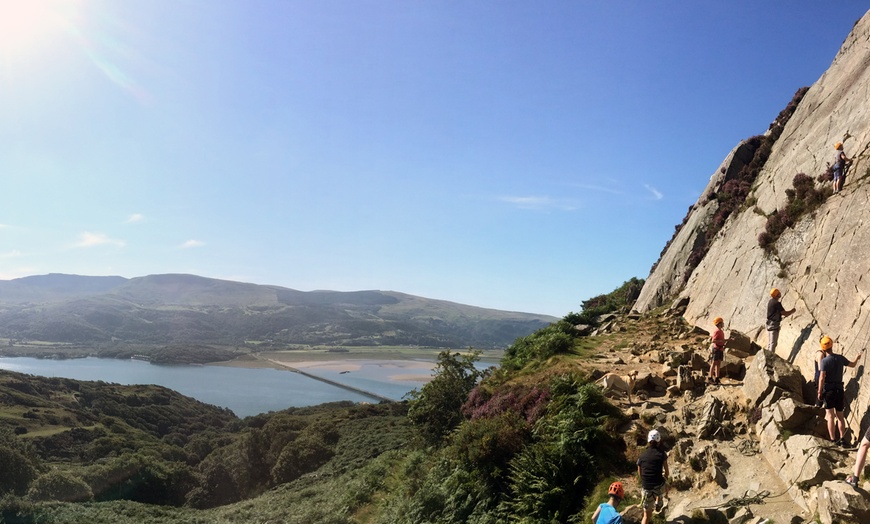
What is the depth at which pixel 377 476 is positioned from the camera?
27.3 meters

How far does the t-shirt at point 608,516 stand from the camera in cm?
847

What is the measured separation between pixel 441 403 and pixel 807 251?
19.8 m

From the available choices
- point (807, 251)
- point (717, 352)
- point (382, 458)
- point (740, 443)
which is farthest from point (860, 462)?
point (382, 458)

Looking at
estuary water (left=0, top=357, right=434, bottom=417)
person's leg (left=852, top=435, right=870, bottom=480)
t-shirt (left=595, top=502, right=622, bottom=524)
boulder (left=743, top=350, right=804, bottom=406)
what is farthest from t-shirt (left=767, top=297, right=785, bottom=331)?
estuary water (left=0, top=357, right=434, bottom=417)

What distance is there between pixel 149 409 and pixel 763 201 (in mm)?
117330

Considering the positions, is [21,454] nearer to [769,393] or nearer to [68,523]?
[68,523]

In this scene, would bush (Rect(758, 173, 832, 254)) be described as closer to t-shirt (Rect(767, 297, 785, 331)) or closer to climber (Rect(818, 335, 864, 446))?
t-shirt (Rect(767, 297, 785, 331))

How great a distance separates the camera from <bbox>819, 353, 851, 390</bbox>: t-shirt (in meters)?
10.6

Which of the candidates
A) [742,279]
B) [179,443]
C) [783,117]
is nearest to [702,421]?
[742,279]

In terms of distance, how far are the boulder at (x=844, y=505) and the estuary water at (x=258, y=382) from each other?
124 metres

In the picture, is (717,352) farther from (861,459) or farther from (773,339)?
(861,459)

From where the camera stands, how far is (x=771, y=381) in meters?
12.3

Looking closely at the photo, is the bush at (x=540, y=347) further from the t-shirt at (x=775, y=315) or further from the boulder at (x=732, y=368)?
the t-shirt at (x=775, y=315)

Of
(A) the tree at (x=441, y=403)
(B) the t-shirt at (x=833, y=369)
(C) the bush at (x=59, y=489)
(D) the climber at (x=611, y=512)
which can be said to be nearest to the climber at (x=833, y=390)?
(B) the t-shirt at (x=833, y=369)
